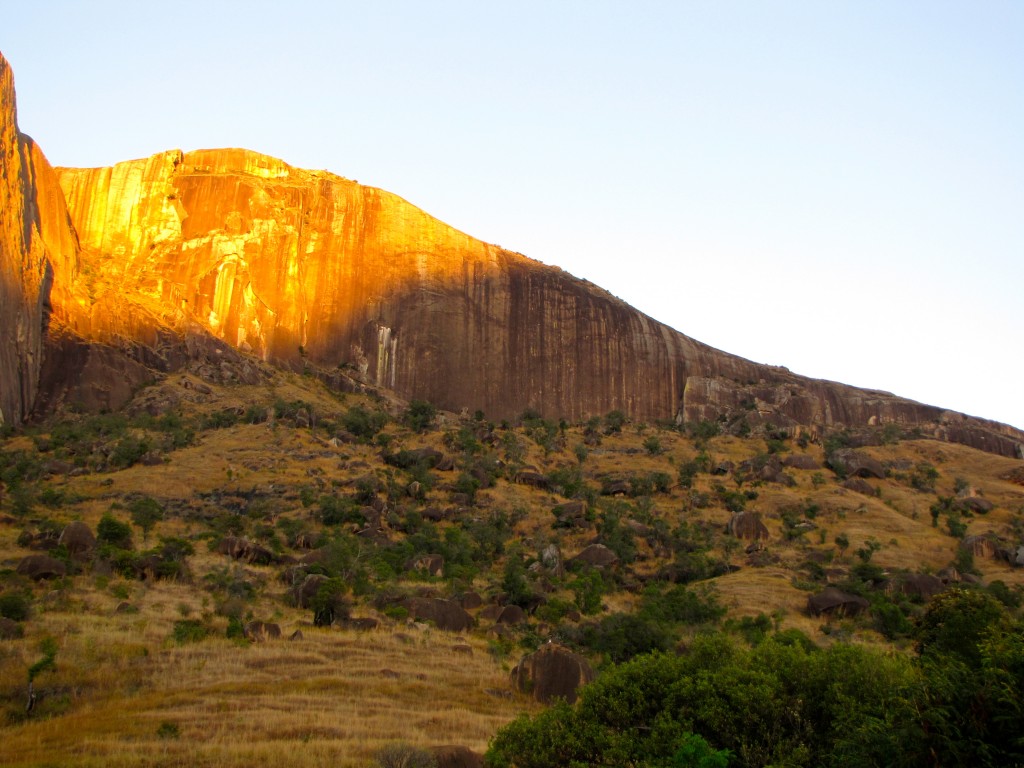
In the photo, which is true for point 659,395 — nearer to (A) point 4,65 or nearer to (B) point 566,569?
(B) point 566,569

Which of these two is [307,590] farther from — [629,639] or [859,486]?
[859,486]

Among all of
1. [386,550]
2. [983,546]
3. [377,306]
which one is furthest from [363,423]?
[983,546]

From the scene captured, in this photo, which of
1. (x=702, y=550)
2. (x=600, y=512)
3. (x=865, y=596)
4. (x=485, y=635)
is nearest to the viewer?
(x=485, y=635)

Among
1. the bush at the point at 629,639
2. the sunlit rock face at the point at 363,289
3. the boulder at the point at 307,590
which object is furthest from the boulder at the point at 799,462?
the boulder at the point at 307,590

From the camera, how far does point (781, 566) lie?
37.0 meters

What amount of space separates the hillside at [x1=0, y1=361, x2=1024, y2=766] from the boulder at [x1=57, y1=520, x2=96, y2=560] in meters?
0.18

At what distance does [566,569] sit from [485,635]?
36.1 ft

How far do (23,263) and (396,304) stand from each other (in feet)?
80.0

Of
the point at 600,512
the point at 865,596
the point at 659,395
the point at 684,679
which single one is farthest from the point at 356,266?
the point at 684,679

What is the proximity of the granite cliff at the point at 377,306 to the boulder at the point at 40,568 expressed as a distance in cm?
3283

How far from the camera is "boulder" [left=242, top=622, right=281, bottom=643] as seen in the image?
20.4 metres

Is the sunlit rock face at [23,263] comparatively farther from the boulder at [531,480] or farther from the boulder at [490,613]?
the boulder at [490,613]

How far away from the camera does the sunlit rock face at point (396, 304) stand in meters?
62.2

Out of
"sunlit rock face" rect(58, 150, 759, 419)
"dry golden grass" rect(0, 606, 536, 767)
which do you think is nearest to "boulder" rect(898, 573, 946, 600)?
"dry golden grass" rect(0, 606, 536, 767)
